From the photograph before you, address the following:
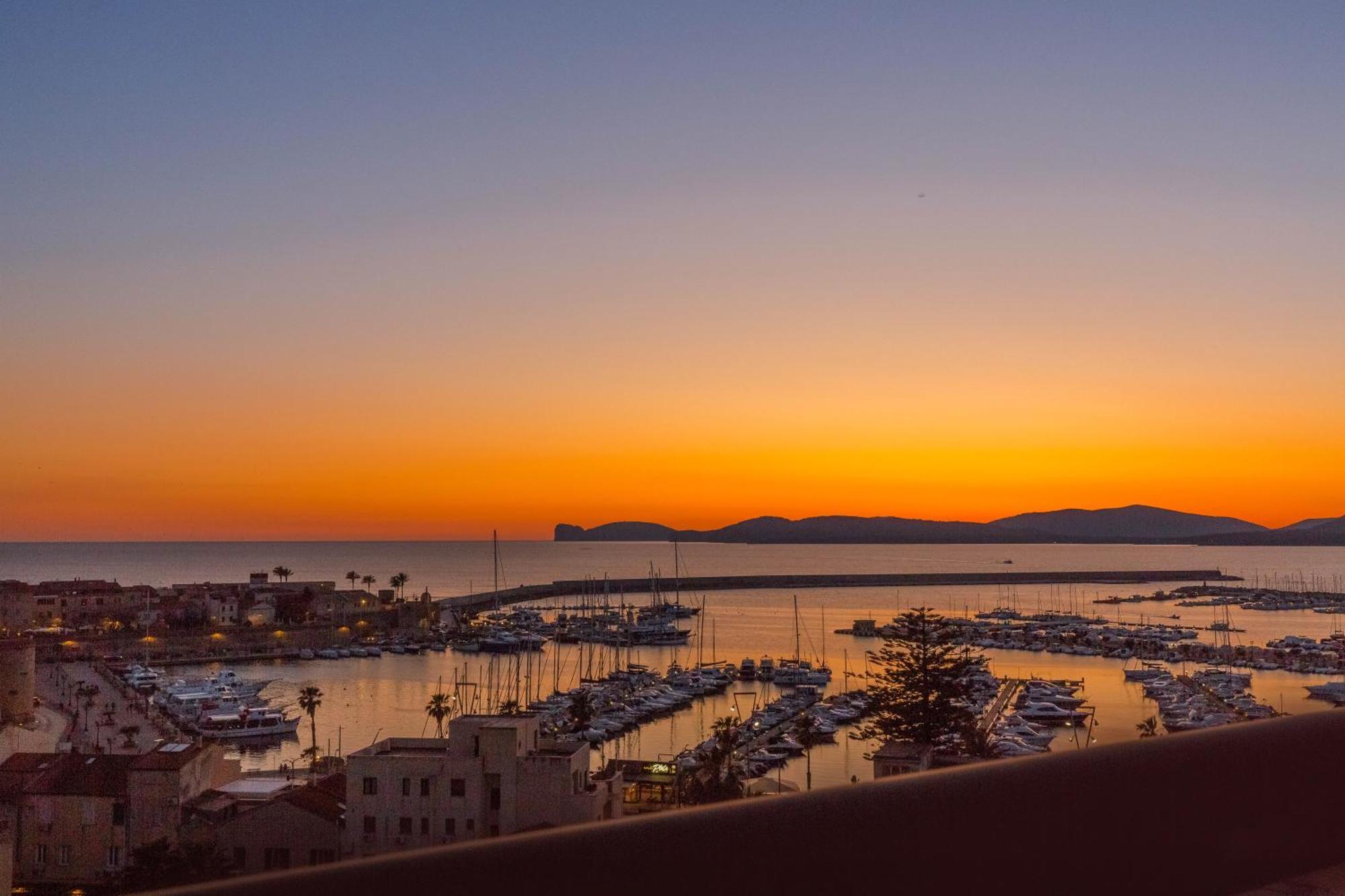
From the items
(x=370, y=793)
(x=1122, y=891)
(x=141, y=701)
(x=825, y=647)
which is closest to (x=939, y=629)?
(x=370, y=793)

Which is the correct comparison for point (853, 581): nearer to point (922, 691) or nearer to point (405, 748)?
point (922, 691)

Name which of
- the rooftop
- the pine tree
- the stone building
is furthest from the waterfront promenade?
the pine tree

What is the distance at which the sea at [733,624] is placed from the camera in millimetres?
26422

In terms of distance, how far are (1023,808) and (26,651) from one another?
96.1 feet

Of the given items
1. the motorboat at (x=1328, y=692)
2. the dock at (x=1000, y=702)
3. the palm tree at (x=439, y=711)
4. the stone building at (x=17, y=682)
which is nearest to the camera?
the dock at (x=1000, y=702)

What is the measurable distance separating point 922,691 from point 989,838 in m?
13.0

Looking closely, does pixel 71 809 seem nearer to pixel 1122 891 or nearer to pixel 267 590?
pixel 1122 891

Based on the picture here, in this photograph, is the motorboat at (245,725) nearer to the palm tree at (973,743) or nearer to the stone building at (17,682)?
the stone building at (17,682)

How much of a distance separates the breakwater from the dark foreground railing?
6770cm

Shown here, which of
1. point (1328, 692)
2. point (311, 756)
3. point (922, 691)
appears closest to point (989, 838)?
point (922, 691)

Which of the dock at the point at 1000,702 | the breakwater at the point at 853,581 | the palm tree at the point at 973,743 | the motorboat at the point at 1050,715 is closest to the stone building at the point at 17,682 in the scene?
the dock at the point at 1000,702

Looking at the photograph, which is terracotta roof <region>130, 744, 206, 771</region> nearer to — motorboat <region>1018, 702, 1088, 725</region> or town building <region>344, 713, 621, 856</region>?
town building <region>344, 713, 621, 856</region>

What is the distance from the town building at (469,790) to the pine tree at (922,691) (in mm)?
3711

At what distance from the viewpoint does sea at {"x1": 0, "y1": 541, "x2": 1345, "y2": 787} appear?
1040 inches
